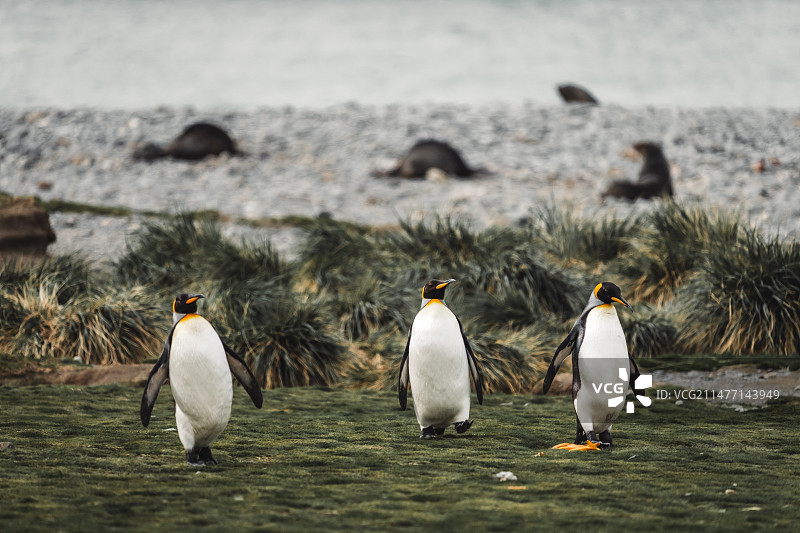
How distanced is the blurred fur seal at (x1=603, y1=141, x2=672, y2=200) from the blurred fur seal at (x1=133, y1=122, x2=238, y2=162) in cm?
856

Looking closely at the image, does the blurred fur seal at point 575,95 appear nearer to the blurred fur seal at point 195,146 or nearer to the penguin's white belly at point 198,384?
the blurred fur seal at point 195,146

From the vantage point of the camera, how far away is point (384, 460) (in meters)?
4.36

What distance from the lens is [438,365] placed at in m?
4.99

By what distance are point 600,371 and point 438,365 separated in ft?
2.88

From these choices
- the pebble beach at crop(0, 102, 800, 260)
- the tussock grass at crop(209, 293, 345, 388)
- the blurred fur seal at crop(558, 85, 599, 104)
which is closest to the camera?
the tussock grass at crop(209, 293, 345, 388)

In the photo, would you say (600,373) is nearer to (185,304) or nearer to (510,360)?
(185,304)

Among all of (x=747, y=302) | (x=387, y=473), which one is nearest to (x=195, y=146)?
(x=747, y=302)

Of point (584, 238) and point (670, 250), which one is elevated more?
point (584, 238)

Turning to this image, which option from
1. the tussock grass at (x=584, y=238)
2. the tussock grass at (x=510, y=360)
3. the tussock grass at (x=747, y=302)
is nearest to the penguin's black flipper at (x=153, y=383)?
the tussock grass at (x=510, y=360)

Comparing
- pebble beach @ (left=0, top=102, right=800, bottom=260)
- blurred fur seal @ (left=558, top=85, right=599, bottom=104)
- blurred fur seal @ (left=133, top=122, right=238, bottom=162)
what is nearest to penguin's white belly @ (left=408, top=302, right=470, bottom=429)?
pebble beach @ (left=0, top=102, right=800, bottom=260)

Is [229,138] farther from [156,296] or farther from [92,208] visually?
[156,296]

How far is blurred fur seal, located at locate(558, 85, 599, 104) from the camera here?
76.7ft

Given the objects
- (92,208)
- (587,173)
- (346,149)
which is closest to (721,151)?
(587,173)

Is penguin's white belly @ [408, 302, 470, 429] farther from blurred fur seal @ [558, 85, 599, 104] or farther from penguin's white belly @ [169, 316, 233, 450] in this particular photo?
blurred fur seal @ [558, 85, 599, 104]
